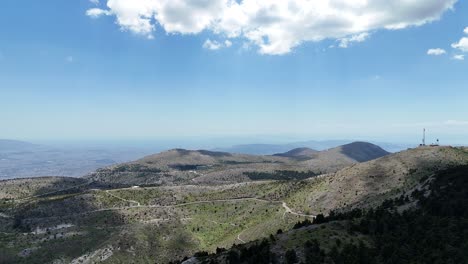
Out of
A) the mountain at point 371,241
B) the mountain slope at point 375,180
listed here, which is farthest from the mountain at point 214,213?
the mountain at point 371,241

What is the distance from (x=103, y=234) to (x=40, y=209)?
3904 centimetres

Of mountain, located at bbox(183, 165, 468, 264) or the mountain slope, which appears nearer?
mountain, located at bbox(183, 165, 468, 264)

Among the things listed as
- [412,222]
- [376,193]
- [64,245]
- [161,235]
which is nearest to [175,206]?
[161,235]

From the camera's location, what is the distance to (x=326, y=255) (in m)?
55.8

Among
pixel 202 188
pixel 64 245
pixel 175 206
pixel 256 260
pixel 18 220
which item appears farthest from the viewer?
pixel 202 188

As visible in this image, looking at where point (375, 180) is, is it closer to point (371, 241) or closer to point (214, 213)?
point (214, 213)

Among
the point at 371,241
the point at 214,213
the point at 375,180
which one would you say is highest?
the point at 375,180

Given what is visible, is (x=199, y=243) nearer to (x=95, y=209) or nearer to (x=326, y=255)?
(x=95, y=209)

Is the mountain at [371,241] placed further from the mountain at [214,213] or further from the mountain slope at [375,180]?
the mountain slope at [375,180]

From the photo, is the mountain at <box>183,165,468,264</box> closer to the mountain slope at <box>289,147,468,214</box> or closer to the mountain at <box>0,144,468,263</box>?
the mountain at <box>0,144,468,263</box>

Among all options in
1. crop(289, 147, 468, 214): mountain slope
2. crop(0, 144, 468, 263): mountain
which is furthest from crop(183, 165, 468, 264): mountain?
crop(289, 147, 468, 214): mountain slope

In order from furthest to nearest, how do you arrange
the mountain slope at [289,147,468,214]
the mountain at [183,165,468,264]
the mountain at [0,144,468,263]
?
the mountain slope at [289,147,468,214] → the mountain at [0,144,468,263] → the mountain at [183,165,468,264]

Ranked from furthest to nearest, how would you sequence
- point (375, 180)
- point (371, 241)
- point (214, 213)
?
point (214, 213), point (375, 180), point (371, 241)

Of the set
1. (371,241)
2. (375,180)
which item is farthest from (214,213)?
(371,241)
